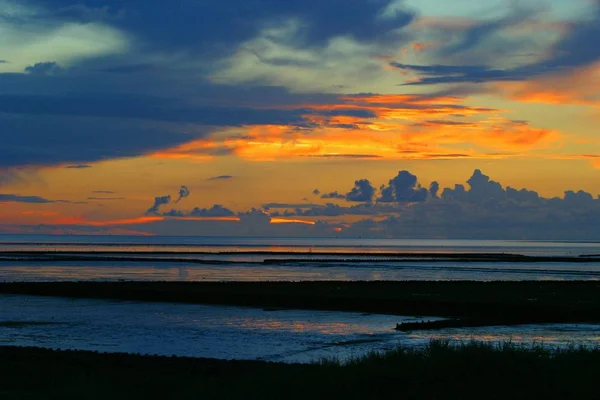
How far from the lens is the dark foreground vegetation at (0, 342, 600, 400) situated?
17.2 m

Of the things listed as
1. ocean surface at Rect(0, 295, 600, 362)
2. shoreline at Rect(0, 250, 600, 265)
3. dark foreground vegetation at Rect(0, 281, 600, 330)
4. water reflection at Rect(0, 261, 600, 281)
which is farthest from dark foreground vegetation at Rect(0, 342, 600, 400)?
shoreline at Rect(0, 250, 600, 265)

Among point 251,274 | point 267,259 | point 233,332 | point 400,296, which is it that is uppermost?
point 233,332

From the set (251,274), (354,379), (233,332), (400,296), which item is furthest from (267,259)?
(354,379)

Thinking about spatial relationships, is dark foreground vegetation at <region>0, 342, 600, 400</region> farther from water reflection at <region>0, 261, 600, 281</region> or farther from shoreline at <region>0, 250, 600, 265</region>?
shoreline at <region>0, 250, 600, 265</region>

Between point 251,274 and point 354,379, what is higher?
point 354,379

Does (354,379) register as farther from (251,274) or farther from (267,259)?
(267,259)

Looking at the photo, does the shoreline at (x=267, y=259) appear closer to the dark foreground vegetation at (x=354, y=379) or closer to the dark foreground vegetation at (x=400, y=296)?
the dark foreground vegetation at (x=400, y=296)

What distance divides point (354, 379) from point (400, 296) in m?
34.0

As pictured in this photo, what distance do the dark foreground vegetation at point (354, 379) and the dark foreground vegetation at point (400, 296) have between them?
573 inches

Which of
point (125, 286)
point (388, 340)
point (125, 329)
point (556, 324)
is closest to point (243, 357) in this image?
point (388, 340)

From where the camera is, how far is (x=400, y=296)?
2034 inches

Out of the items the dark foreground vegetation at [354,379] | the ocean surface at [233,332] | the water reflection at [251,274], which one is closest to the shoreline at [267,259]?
the water reflection at [251,274]

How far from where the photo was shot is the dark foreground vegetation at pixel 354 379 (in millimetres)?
17203

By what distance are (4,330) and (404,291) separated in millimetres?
30417
